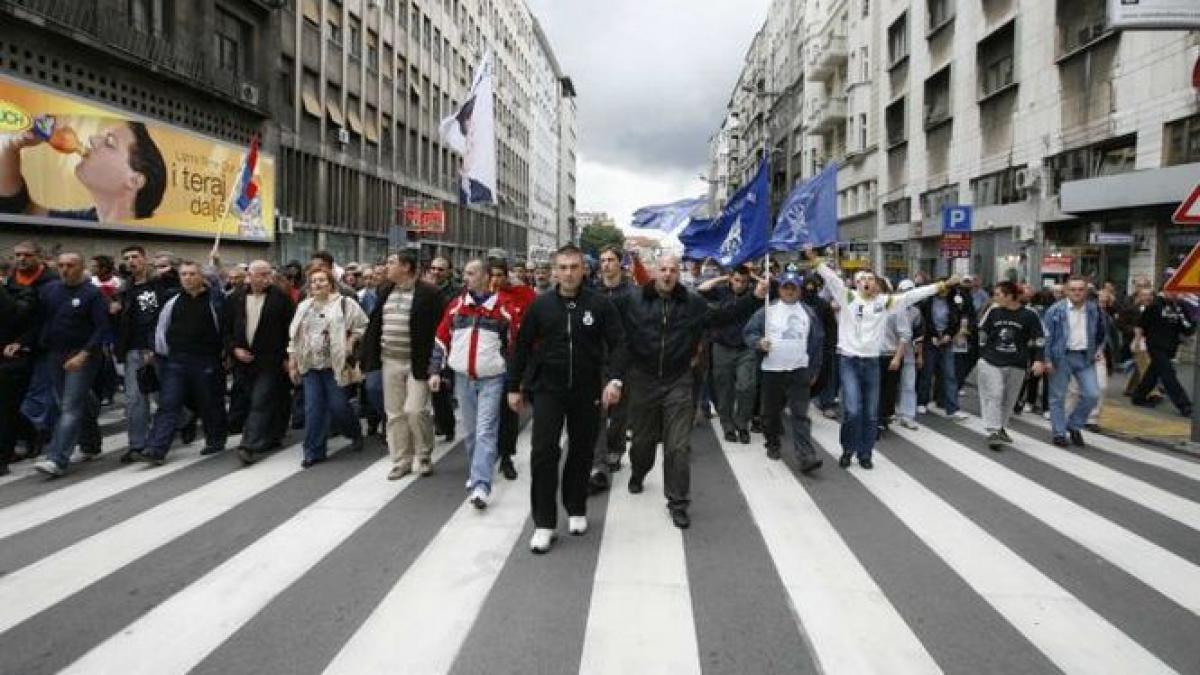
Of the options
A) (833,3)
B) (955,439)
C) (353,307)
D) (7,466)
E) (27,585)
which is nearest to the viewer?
(27,585)

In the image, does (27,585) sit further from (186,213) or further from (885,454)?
(186,213)

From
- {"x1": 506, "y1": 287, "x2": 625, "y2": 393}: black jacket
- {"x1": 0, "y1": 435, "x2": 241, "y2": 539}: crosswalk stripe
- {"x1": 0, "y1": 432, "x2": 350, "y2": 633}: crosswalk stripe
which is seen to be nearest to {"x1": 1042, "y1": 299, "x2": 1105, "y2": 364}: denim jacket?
{"x1": 506, "y1": 287, "x2": 625, "y2": 393}: black jacket

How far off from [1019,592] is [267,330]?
668 cm

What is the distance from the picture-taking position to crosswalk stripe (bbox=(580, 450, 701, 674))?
343 centimetres

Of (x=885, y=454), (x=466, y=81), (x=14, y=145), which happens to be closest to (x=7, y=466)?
(x=885, y=454)

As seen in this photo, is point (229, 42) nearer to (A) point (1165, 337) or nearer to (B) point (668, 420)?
(B) point (668, 420)

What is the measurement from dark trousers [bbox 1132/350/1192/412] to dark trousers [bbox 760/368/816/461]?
6739 mm

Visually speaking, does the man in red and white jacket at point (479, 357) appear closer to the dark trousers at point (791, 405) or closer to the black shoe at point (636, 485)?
the black shoe at point (636, 485)

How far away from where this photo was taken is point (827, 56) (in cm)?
4178

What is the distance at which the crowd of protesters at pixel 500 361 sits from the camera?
5.42m

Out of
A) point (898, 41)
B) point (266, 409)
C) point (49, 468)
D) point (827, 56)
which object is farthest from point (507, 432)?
point (827, 56)

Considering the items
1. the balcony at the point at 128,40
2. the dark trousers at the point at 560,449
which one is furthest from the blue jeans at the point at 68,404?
the balcony at the point at 128,40

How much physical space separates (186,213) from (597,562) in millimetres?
19408

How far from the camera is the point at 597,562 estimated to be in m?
4.70
